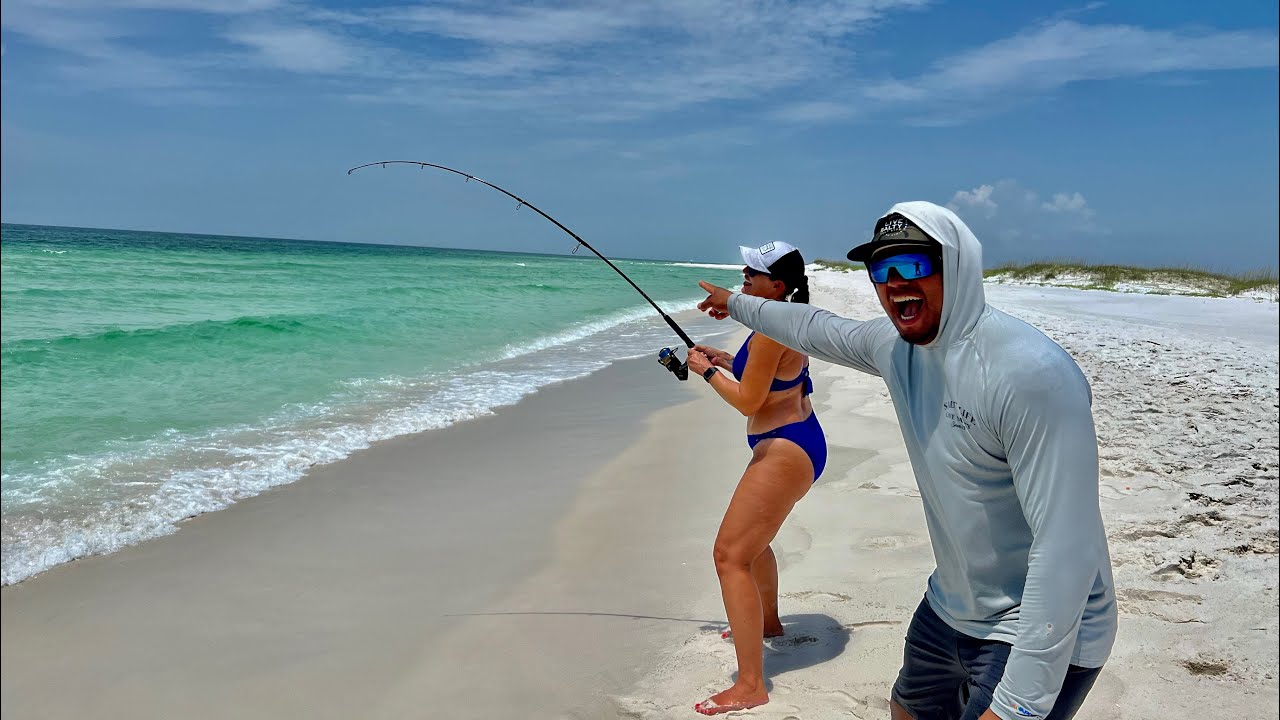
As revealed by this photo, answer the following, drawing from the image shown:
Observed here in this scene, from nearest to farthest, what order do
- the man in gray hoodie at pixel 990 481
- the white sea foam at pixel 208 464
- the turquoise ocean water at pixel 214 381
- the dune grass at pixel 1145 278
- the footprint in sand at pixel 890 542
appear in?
the man in gray hoodie at pixel 990 481
the footprint in sand at pixel 890 542
the white sea foam at pixel 208 464
the turquoise ocean water at pixel 214 381
the dune grass at pixel 1145 278

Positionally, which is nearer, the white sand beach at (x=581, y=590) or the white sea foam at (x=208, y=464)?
the white sand beach at (x=581, y=590)

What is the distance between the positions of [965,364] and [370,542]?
4446 millimetres

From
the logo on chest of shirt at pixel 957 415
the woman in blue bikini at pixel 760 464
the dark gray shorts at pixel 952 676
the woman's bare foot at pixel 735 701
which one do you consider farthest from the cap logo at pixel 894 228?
the woman's bare foot at pixel 735 701

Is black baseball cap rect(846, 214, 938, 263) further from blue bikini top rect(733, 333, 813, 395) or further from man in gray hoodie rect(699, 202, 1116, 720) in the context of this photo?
blue bikini top rect(733, 333, 813, 395)

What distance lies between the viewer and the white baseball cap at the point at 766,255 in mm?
3164

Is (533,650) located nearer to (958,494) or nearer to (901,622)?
(901,622)

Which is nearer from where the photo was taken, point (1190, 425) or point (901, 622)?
point (901, 622)

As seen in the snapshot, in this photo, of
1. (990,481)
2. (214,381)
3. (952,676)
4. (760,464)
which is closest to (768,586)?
(760,464)

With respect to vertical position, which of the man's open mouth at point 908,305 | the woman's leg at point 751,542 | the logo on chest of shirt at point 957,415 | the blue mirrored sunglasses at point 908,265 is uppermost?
the blue mirrored sunglasses at point 908,265

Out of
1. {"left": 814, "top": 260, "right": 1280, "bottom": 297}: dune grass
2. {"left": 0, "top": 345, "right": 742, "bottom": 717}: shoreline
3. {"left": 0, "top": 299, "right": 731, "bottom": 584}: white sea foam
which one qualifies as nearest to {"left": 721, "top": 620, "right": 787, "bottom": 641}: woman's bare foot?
{"left": 0, "top": 345, "right": 742, "bottom": 717}: shoreline

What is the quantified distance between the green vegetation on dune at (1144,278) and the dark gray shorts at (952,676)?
2131 centimetres

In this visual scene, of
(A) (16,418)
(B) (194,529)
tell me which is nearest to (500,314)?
(A) (16,418)

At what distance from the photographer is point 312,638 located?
13.3 feet

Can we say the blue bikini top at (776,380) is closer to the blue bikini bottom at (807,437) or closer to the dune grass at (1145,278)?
the blue bikini bottom at (807,437)
